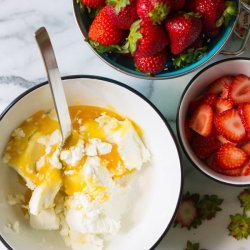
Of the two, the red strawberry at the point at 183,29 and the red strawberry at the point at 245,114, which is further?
the red strawberry at the point at 245,114

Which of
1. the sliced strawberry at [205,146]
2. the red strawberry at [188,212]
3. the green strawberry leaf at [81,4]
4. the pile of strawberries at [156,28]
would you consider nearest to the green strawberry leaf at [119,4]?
the pile of strawberries at [156,28]

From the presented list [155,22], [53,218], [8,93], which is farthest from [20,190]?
[155,22]

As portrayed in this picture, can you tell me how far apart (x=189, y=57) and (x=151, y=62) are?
3.1 inches

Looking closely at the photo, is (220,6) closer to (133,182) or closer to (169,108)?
(169,108)

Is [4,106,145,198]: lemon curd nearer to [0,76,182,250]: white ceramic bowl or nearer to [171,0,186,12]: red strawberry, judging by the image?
[0,76,182,250]: white ceramic bowl

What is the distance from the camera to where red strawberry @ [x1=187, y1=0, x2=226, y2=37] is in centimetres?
115

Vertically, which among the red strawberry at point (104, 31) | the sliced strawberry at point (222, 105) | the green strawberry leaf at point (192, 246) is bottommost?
the green strawberry leaf at point (192, 246)

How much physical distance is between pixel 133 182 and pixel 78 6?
0.40 m

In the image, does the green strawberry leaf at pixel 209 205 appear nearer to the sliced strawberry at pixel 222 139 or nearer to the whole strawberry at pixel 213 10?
the sliced strawberry at pixel 222 139

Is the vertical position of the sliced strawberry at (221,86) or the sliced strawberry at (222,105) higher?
the sliced strawberry at (221,86)

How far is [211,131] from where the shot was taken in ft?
4.18

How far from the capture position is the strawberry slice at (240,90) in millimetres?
1276

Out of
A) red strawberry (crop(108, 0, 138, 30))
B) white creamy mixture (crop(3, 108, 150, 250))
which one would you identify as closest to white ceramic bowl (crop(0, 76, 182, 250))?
white creamy mixture (crop(3, 108, 150, 250))

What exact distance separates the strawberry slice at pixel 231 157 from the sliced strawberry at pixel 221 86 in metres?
0.12
